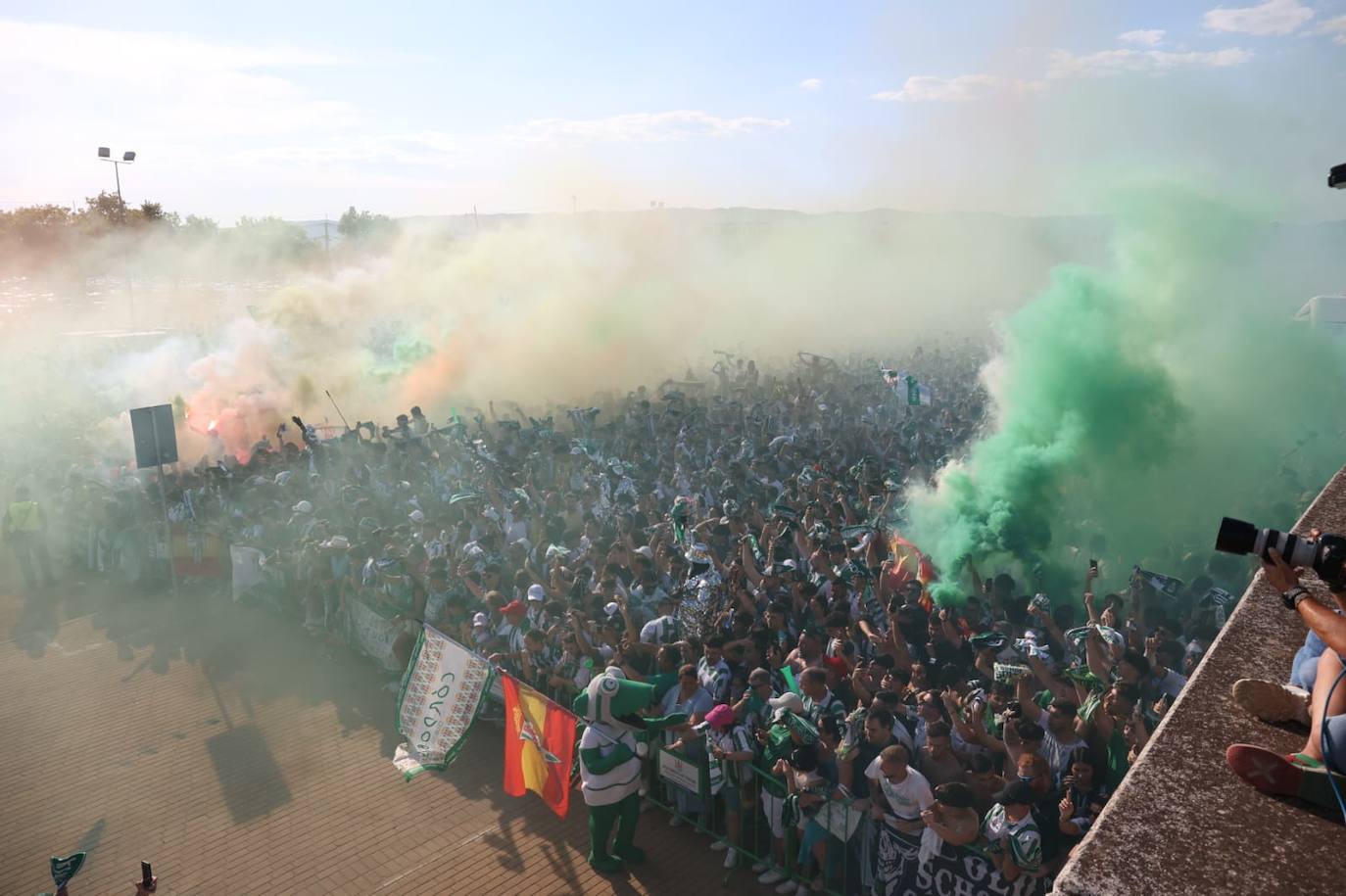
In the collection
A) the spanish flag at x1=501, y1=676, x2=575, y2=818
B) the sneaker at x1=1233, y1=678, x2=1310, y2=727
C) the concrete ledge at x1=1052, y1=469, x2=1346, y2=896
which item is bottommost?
the spanish flag at x1=501, y1=676, x2=575, y2=818

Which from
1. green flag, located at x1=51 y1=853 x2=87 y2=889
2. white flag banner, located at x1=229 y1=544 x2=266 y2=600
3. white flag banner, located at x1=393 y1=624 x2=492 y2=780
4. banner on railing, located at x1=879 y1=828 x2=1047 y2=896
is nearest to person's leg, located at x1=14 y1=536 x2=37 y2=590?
white flag banner, located at x1=229 y1=544 x2=266 y2=600

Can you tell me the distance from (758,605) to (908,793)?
3125 millimetres

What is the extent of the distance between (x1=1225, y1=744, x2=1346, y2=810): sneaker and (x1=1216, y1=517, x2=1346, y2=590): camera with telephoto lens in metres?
0.48

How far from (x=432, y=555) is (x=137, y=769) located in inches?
141

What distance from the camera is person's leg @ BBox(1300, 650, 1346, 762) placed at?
2219 mm

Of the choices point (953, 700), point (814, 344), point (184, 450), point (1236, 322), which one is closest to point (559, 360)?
point (184, 450)

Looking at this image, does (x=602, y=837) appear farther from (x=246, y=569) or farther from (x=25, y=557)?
(x=25, y=557)

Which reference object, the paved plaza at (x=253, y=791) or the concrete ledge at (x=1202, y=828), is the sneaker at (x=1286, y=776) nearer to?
the concrete ledge at (x=1202, y=828)

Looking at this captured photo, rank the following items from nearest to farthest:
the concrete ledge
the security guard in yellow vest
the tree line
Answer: the concrete ledge, the security guard in yellow vest, the tree line

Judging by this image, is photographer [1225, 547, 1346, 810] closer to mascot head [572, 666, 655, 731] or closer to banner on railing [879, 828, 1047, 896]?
banner on railing [879, 828, 1047, 896]

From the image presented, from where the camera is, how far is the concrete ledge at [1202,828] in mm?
1860

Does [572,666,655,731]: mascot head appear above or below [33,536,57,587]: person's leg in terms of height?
above

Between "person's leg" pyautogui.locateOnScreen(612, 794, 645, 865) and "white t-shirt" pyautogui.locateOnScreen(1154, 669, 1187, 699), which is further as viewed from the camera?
"person's leg" pyautogui.locateOnScreen(612, 794, 645, 865)

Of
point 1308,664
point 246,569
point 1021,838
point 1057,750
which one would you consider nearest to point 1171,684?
point 1057,750
